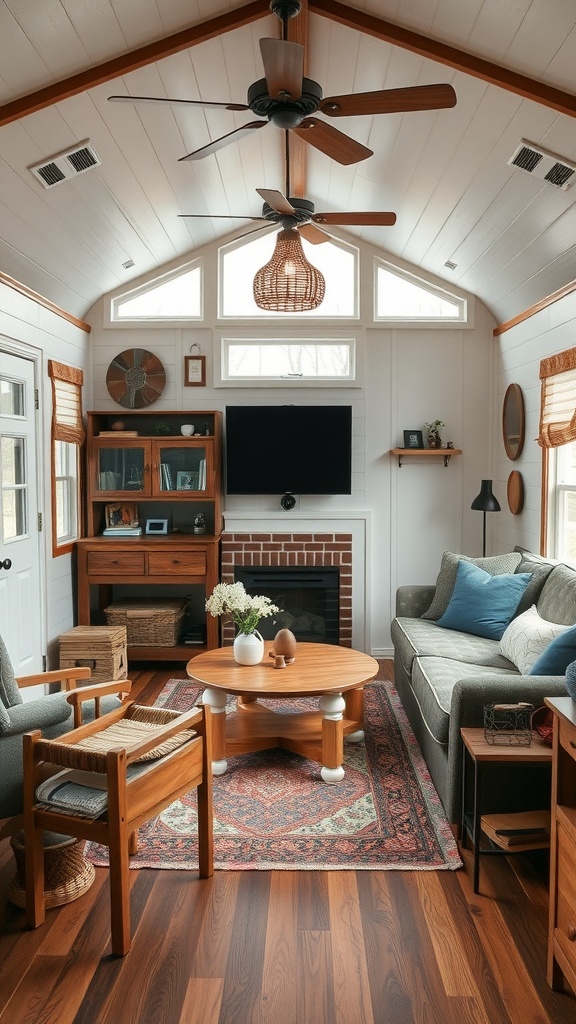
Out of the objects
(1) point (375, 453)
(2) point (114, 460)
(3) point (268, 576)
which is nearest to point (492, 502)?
(1) point (375, 453)

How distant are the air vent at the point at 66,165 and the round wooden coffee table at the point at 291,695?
103 inches

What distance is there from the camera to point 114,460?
5879 millimetres

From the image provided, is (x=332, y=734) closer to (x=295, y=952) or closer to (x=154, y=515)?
(x=295, y=952)

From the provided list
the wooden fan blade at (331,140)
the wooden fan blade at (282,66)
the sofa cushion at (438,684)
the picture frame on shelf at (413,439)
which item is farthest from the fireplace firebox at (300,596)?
the wooden fan blade at (282,66)

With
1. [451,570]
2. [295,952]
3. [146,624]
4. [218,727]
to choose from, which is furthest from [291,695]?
[146,624]

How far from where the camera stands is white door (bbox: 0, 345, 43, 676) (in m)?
4.43

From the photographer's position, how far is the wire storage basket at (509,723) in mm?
2808

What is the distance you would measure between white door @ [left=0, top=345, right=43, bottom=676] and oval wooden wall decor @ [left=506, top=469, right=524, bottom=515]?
3.24 metres

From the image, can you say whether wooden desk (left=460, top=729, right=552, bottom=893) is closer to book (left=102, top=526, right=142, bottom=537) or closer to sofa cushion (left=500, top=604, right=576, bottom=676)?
sofa cushion (left=500, top=604, right=576, bottom=676)

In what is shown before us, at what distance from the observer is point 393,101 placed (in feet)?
8.77

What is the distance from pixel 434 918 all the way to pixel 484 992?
391 millimetres

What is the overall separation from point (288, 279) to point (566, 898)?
9.44 feet

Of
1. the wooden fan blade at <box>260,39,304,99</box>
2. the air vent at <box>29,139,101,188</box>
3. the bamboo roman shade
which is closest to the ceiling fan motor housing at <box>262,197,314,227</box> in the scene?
the wooden fan blade at <box>260,39,304,99</box>

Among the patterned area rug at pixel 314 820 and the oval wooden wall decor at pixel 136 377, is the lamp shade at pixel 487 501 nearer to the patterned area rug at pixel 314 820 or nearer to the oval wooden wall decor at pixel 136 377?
the patterned area rug at pixel 314 820
